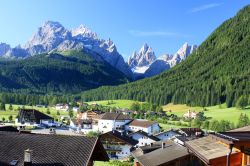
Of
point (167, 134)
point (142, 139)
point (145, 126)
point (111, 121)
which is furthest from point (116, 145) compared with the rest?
point (111, 121)

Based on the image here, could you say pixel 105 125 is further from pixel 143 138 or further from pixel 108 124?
pixel 143 138

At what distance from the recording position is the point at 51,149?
26.1 metres

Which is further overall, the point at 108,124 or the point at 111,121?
the point at 108,124

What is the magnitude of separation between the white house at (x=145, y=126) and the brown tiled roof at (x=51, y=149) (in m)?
128

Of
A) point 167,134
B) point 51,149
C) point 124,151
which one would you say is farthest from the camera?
point 167,134

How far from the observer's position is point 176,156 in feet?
121

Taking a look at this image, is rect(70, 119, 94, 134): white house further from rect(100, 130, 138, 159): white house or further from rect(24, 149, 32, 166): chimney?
rect(24, 149, 32, 166): chimney

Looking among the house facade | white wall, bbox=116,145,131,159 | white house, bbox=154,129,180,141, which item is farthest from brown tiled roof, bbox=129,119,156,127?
white wall, bbox=116,145,131,159

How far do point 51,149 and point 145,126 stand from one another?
13488cm

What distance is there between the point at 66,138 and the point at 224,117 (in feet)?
588

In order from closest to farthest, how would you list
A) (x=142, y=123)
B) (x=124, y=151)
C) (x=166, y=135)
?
(x=124, y=151) < (x=166, y=135) < (x=142, y=123)

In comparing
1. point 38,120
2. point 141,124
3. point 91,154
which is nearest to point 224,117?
point 141,124

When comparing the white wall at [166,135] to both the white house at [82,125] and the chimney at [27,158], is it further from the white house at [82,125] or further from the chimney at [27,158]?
the chimney at [27,158]

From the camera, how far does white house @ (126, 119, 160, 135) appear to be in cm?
15788
